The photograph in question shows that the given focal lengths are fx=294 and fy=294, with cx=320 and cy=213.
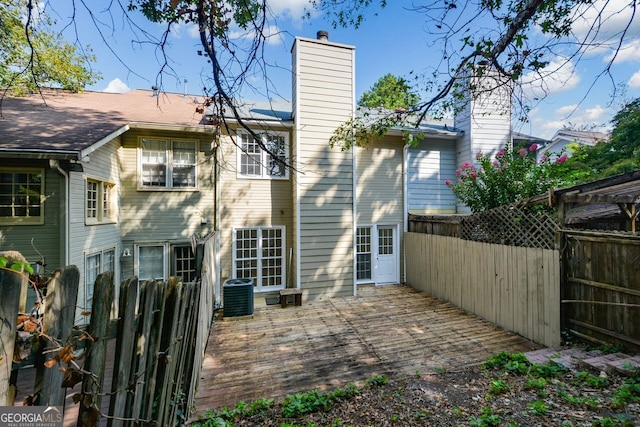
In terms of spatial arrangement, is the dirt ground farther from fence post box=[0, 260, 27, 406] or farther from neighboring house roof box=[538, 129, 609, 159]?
neighboring house roof box=[538, 129, 609, 159]

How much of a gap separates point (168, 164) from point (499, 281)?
29.1ft

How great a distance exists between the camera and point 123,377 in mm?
1604

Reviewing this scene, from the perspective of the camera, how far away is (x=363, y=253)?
32.6 feet

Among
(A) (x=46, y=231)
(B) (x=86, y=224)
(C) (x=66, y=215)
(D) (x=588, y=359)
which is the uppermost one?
(C) (x=66, y=215)

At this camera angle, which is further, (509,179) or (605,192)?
(509,179)

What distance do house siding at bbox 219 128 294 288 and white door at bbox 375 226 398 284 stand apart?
126 inches

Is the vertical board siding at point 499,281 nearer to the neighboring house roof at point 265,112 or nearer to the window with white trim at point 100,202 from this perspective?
the neighboring house roof at point 265,112

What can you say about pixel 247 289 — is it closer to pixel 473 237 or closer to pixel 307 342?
pixel 307 342

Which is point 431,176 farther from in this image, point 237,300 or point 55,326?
point 55,326

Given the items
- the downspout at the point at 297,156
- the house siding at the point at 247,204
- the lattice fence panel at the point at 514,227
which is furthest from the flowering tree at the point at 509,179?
the house siding at the point at 247,204

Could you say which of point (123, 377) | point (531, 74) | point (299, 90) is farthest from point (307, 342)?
point (299, 90)

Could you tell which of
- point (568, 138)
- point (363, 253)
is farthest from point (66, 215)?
point (568, 138)

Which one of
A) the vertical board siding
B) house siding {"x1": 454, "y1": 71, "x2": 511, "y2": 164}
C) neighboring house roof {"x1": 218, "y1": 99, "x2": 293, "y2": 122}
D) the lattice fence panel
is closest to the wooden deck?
the vertical board siding

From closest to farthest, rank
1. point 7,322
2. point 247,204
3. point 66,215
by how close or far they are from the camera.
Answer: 1. point 7,322
2. point 66,215
3. point 247,204
